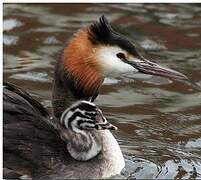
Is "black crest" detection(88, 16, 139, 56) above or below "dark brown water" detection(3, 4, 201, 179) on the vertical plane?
above

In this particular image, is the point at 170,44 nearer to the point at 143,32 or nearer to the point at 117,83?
the point at 143,32

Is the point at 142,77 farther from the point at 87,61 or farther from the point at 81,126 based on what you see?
the point at 81,126

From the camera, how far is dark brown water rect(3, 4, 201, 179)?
710cm

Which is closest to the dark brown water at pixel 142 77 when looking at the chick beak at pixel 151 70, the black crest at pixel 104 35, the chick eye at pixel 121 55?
the chick beak at pixel 151 70

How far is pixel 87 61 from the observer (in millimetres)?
6523

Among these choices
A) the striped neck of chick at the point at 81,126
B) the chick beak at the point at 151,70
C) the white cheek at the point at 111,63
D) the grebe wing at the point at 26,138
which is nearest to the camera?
the grebe wing at the point at 26,138

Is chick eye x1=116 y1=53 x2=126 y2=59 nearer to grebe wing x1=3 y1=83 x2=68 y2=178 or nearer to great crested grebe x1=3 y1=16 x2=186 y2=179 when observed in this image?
great crested grebe x1=3 y1=16 x2=186 y2=179

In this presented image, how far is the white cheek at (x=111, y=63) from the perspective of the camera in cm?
655

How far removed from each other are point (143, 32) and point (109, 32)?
404 centimetres

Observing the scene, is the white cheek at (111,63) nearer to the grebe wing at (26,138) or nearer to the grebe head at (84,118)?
the grebe head at (84,118)

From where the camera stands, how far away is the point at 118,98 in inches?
335

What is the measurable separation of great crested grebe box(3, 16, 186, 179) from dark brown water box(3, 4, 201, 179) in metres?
0.38

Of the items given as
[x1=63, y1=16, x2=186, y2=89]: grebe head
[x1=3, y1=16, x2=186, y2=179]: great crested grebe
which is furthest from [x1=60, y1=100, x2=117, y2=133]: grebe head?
[x1=63, y1=16, x2=186, y2=89]: grebe head

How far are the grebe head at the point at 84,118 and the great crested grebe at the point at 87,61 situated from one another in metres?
0.16
